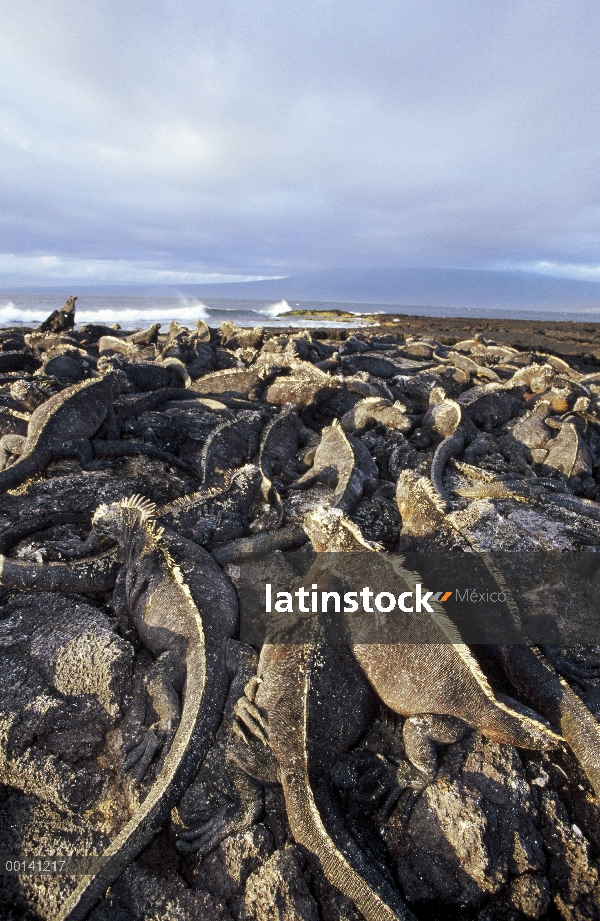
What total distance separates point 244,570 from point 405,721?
7.31 feet

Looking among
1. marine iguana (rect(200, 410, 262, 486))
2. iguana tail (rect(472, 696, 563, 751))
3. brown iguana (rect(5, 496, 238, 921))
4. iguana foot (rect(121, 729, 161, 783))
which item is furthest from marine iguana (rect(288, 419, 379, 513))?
iguana foot (rect(121, 729, 161, 783))

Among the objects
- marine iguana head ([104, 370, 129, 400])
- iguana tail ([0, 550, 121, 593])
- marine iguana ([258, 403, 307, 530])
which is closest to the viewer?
iguana tail ([0, 550, 121, 593])

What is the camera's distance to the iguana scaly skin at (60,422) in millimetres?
6672

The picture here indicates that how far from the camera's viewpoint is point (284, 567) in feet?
17.0

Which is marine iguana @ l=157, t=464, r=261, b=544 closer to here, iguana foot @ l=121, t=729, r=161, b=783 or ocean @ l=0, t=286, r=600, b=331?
iguana foot @ l=121, t=729, r=161, b=783

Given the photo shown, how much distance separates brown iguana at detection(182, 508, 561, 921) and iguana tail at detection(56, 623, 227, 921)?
0.81ft

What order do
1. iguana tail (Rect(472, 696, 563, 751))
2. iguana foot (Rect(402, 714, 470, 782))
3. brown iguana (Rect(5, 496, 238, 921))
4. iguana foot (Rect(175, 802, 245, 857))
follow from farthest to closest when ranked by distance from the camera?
1. iguana foot (Rect(402, 714, 470, 782))
2. iguana tail (Rect(472, 696, 563, 751))
3. iguana foot (Rect(175, 802, 245, 857))
4. brown iguana (Rect(5, 496, 238, 921))

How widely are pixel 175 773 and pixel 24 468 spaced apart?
4954mm

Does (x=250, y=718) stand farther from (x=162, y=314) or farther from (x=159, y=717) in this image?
(x=162, y=314)

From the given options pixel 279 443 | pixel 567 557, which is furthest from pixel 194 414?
pixel 567 557

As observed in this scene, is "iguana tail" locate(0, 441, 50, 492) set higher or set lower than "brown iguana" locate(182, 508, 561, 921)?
higher

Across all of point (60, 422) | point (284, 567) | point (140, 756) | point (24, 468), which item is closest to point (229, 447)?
point (60, 422)

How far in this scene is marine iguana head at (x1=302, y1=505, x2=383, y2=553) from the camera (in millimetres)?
4391

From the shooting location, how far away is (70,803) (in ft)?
11.4
